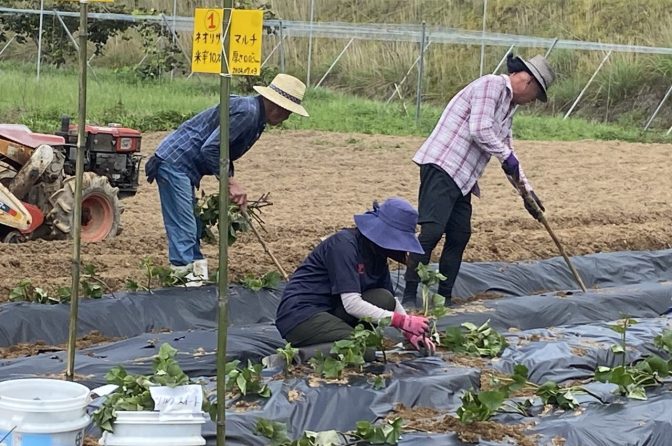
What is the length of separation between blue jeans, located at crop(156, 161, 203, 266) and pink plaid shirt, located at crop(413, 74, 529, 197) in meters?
1.42

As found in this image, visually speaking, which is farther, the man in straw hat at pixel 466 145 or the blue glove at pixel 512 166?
the blue glove at pixel 512 166

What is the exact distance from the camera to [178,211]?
718 cm

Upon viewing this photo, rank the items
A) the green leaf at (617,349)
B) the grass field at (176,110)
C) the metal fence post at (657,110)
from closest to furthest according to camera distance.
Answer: the green leaf at (617,349) < the grass field at (176,110) < the metal fence post at (657,110)

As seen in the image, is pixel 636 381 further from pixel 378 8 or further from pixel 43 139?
pixel 378 8

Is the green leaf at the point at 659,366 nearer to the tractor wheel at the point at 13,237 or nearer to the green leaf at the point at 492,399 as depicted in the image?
the green leaf at the point at 492,399

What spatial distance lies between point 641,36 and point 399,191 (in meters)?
13.7

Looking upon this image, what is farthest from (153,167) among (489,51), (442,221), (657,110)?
(489,51)

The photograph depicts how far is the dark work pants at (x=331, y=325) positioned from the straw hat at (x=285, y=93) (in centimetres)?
163

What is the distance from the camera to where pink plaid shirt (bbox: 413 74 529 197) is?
274 inches

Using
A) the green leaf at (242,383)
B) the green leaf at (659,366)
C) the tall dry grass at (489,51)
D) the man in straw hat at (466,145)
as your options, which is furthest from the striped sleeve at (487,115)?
the tall dry grass at (489,51)

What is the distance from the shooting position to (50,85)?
18.0 metres

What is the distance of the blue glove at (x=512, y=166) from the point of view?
7129 millimetres

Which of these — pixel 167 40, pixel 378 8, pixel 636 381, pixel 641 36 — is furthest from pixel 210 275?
pixel 378 8

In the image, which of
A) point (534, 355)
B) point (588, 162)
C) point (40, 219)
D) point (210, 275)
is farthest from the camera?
point (588, 162)
